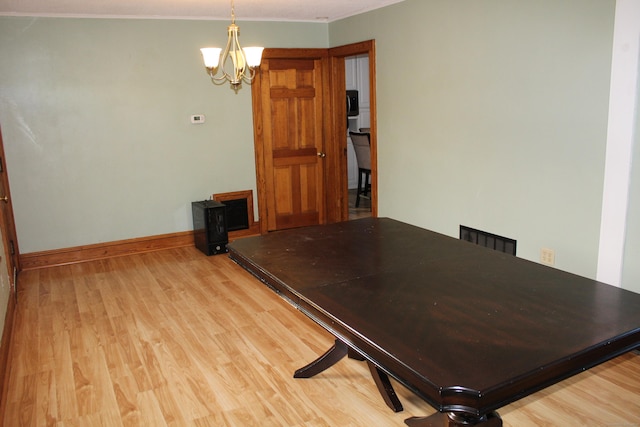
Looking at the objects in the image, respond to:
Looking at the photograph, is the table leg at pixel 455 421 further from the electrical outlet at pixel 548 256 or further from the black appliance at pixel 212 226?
the black appliance at pixel 212 226

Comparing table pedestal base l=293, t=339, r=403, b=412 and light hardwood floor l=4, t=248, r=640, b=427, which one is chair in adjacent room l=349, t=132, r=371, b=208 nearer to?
light hardwood floor l=4, t=248, r=640, b=427

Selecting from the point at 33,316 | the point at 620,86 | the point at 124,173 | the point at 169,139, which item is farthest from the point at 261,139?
the point at 620,86

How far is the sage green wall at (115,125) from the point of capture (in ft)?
16.0

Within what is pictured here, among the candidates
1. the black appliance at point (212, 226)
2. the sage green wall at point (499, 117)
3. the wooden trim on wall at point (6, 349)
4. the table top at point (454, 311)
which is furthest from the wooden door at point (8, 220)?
the sage green wall at point (499, 117)

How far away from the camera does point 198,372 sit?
120 inches

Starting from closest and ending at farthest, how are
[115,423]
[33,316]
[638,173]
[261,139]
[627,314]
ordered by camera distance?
1. [627,314]
2. [115,423]
3. [638,173]
4. [33,316]
5. [261,139]

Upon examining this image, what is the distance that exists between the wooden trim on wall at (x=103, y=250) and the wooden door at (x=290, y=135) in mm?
946

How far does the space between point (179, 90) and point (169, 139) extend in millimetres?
492

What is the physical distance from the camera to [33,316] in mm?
3934

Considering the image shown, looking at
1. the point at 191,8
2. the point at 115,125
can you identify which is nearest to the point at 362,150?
the point at 191,8

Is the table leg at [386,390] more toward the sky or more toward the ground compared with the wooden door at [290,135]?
more toward the ground

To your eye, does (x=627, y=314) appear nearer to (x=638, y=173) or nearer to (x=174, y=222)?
(x=638, y=173)

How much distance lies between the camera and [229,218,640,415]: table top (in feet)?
4.87

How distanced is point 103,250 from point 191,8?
243 centimetres
